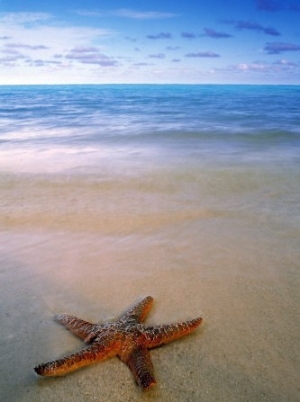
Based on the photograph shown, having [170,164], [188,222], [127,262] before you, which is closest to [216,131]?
[170,164]

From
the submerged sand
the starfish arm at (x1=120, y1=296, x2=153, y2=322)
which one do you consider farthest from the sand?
the starfish arm at (x1=120, y1=296, x2=153, y2=322)

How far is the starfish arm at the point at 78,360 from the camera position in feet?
9.40

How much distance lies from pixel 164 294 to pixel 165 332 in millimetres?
979

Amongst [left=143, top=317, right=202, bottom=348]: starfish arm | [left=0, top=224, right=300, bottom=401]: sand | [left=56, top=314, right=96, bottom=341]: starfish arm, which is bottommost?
[left=0, top=224, right=300, bottom=401]: sand

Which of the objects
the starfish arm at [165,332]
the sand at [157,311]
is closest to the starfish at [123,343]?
the starfish arm at [165,332]

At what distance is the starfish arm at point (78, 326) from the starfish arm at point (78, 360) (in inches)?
9.7

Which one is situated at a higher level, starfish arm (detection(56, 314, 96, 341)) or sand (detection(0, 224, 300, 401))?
starfish arm (detection(56, 314, 96, 341))

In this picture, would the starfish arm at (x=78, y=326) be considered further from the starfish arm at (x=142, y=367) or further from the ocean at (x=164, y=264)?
the starfish arm at (x=142, y=367)

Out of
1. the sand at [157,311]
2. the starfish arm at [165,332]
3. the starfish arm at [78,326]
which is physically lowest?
the sand at [157,311]

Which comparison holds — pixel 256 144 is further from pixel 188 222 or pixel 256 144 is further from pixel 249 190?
pixel 188 222

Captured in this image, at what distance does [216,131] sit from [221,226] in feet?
46.8

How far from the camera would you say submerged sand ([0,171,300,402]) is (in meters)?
2.98

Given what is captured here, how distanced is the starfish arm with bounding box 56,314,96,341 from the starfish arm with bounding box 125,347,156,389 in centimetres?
50

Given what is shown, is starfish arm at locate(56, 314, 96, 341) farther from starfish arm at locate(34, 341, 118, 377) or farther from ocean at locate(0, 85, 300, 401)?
starfish arm at locate(34, 341, 118, 377)
